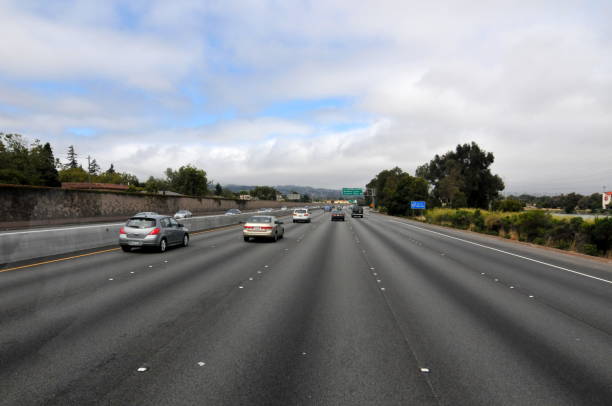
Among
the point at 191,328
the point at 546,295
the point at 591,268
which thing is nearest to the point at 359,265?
the point at 546,295

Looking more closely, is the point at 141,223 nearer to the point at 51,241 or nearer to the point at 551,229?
the point at 51,241

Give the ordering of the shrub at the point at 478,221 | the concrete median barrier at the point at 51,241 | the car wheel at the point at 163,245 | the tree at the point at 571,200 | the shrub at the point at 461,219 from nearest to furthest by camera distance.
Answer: the concrete median barrier at the point at 51,241, the car wheel at the point at 163,245, the shrub at the point at 478,221, the shrub at the point at 461,219, the tree at the point at 571,200

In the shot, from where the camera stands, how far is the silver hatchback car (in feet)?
47.5

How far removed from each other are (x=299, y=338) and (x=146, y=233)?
36.4 ft

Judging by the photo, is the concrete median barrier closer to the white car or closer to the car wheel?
the car wheel

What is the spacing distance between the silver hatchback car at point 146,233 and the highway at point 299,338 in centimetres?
382

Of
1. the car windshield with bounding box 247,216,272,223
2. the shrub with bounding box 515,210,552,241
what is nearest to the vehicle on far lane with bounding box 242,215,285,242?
the car windshield with bounding box 247,216,272,223

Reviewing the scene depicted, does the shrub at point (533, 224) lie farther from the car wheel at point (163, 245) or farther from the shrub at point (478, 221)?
the car wheel at point (163, 245)

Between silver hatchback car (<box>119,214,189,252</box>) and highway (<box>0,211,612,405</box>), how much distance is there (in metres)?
3.82

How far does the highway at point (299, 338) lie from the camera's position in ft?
12.6

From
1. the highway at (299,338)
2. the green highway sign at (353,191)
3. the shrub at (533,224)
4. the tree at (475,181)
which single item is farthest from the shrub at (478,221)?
the green highway sign at (353,191)

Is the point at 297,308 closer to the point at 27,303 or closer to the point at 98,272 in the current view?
the point at 27,303

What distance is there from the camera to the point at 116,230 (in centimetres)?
1794

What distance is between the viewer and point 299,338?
5395mm
